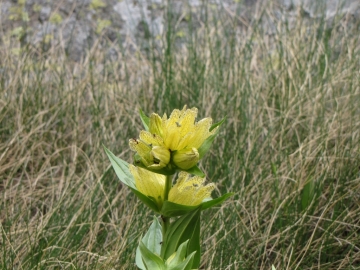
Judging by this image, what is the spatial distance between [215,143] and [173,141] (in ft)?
3.78

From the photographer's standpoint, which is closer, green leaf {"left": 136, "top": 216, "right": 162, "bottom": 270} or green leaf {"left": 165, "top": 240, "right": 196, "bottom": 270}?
green leaf {"left": 165, "top": 240, "right": 196, "bottom": 270}

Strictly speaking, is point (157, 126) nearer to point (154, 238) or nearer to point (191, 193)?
point (191, 193)

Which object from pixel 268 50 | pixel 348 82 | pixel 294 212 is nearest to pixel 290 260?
pixel 294 212

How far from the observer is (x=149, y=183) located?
0.81 meters

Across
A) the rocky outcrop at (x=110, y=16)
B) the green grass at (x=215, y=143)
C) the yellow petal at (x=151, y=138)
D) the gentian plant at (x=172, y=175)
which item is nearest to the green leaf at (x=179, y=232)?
the gentian plant at (x=172, y=175)

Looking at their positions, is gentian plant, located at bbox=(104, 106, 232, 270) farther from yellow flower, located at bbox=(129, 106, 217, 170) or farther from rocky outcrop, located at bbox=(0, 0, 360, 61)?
rocky outcrop, located at bbox=(0, 0, 360, 61)

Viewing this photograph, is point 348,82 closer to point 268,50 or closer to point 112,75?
point 268,50

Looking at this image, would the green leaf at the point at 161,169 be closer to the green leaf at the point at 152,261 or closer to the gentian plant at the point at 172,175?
the gentian plant at the point at 172,175

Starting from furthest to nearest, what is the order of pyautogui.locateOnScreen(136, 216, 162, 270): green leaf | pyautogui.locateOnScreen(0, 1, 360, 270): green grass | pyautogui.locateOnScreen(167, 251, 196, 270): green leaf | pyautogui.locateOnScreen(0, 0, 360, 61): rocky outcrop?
pyautogui.locateOnScreen(0, 0, 360, 61): rocky outcrop → pyautogui.locateOnScreen(0, 1, 360, 270): green grass → pyautogui.locateOnScreen(136, 216, 162, 270): green leaf → pyautogui.locateOnScreen(167, 251, 196, 270): green leaf

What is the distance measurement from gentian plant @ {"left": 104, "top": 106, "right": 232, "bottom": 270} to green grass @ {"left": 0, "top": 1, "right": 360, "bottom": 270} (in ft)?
1.83

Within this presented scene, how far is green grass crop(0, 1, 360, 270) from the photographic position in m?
1.51

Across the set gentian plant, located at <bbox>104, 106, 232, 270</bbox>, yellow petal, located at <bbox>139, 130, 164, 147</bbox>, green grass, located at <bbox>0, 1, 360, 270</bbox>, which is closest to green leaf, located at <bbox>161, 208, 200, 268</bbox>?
gentian plant, located at <bbox>104, 106, 232, 270</bbox>

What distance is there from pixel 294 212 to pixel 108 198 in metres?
0.52

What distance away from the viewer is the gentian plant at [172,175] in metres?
0.76
